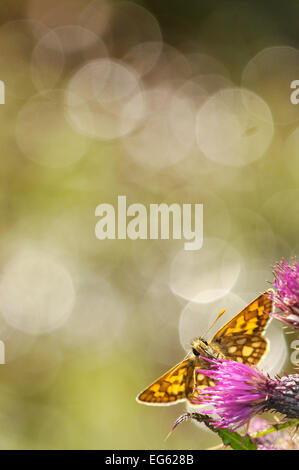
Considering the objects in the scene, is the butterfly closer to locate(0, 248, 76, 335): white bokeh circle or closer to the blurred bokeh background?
the blurred bokeh background

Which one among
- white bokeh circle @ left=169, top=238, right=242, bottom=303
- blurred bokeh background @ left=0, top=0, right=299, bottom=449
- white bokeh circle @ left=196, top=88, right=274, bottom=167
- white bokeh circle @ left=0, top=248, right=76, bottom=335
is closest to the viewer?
blurred bokeh background @ left=0, top=0, right=299, bottom=449

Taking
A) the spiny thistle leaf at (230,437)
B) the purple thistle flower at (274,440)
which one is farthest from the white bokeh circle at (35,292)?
the spiny thistle leaf at (230,437)

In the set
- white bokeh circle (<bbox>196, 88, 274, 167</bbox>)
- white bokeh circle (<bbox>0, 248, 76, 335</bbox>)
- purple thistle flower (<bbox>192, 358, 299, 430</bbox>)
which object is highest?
white bokeh circle (<bbox>196, 88, 274, 167</bbox>)

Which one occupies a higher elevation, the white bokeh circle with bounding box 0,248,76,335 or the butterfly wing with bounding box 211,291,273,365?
the white bokeh circle with bounding box 0,248,76,335

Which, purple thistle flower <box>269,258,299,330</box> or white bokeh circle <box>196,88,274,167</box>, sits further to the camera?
white bokeh circle <box>196,88,274,167</box>

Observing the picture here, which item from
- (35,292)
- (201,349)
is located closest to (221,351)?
(201,349)

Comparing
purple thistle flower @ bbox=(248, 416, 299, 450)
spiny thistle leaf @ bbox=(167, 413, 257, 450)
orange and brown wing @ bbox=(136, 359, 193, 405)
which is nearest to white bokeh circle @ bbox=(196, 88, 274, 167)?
purple thistle flower @ bbox=(248, 416, 299, 450)

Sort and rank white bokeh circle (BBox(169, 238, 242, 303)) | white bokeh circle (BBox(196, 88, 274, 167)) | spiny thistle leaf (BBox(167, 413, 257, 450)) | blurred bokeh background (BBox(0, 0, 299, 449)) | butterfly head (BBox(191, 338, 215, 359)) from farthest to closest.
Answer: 1. white bokeh circle (BBox(196, 88, 274, 167))
2. white bokeh circle (BBox(169, 238, 242, 303))
3. blurred bokeh background (BBox(0, 0, 299, 449))
4. butterfly head (BBox(191, 338, 215, 359))
5. spiny thistle leaf (BBox(167, 413, 257, 450))

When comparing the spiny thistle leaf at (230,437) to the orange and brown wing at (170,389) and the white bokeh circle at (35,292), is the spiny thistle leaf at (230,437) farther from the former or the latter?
the white bokeh circle at (35,292)
